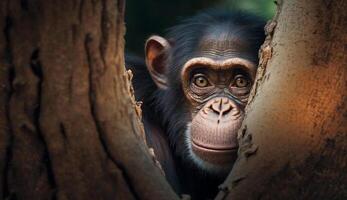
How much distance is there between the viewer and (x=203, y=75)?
16.3 feet

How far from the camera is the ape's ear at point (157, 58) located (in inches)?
210

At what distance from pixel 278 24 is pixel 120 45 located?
2.74 ft

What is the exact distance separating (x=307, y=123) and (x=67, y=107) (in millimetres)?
972

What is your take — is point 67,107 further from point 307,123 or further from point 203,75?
point 203,75

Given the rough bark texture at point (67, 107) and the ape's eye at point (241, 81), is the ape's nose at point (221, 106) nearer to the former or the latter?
the ape's eye at point (241, 81)

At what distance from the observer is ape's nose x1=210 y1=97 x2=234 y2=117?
175 inches

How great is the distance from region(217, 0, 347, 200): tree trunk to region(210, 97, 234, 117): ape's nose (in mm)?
1576

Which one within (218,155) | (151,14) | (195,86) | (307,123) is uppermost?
(307,123)

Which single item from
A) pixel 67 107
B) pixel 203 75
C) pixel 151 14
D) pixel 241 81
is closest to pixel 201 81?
pixel 203 75

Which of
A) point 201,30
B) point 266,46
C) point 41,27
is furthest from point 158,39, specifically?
point 41,27

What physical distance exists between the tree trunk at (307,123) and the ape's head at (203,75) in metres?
1.54

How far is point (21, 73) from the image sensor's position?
2424 mm

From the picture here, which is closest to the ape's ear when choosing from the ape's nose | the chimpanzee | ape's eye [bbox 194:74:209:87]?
the chimpanzee

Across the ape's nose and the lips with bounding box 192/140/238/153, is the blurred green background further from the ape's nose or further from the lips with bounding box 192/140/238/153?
the lips with bounding box 192/140/238/153
